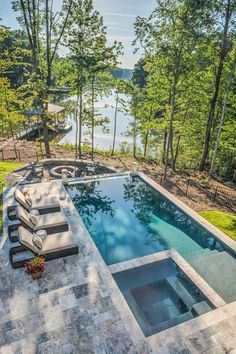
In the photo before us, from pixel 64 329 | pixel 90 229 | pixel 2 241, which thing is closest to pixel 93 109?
pixel 90 229

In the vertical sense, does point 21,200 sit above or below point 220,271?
above

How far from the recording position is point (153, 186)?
12.1 m

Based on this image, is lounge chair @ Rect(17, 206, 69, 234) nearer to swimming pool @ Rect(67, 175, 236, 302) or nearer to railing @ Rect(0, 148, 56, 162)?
swimming pool @ Rect(67, 175, 236, 302)

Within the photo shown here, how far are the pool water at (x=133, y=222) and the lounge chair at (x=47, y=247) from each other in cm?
125

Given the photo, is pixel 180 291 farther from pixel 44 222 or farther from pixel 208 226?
pixel 44 222

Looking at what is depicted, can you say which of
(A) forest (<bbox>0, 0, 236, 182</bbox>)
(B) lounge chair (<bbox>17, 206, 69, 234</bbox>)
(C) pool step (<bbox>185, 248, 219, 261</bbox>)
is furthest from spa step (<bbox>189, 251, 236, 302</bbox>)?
(A) forest (<bbox>0, 0, 236, 182</bbox>)

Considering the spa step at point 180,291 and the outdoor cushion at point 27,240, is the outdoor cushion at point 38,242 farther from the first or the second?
the spa step at point 180,291

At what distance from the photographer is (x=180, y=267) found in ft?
22.7

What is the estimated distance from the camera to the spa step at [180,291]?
19.6ft

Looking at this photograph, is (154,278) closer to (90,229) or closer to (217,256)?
(217,256)

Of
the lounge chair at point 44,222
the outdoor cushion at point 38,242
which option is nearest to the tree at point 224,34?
the lounge chair at point 44,222

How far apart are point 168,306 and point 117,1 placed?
46.7 feet

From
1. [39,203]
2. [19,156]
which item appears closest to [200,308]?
[39,203]

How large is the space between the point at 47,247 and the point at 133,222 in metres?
3.95
